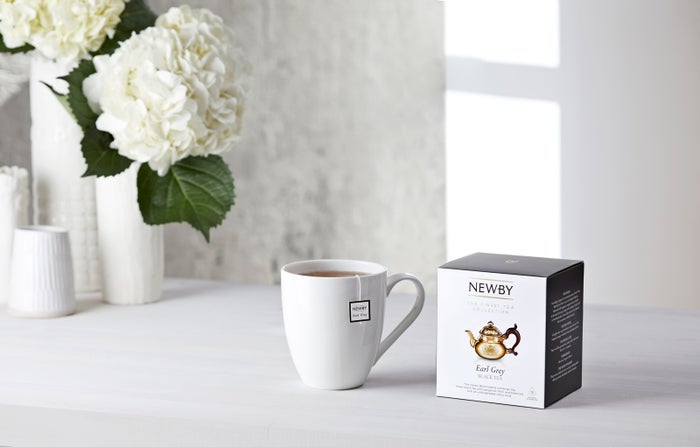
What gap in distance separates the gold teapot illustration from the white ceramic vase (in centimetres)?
70

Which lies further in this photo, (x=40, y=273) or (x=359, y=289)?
(x=40, y=273)

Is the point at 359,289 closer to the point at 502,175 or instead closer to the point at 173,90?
the point at 173,90

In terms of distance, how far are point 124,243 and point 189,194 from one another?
5.1 inches

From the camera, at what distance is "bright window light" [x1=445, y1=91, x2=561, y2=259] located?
8.41ft

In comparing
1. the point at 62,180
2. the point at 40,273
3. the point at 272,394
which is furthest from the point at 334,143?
the point at 272,394

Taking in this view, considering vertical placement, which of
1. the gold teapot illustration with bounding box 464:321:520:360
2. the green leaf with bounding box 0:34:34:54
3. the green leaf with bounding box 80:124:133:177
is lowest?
the gold teapot illustration with bounding box 464:321:520:360

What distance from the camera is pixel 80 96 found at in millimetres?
1161

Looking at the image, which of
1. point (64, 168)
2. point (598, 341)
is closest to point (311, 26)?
point (64, 168)

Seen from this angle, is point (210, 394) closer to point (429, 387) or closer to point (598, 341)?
point (429, 387)

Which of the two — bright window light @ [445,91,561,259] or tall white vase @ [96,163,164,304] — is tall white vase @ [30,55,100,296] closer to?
tall white vase @ [96,163,164,304]

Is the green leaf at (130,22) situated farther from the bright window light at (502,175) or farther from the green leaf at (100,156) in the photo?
the bright window light at (502,175)

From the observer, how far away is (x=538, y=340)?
0.81 meters

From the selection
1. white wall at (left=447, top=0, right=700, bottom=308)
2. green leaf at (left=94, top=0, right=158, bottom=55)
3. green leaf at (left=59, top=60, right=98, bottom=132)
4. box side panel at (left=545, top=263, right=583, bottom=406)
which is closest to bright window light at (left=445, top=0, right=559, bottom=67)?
white wall at (left=447, top=0, right=700, bottom=308)

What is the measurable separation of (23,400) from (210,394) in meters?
0.17
